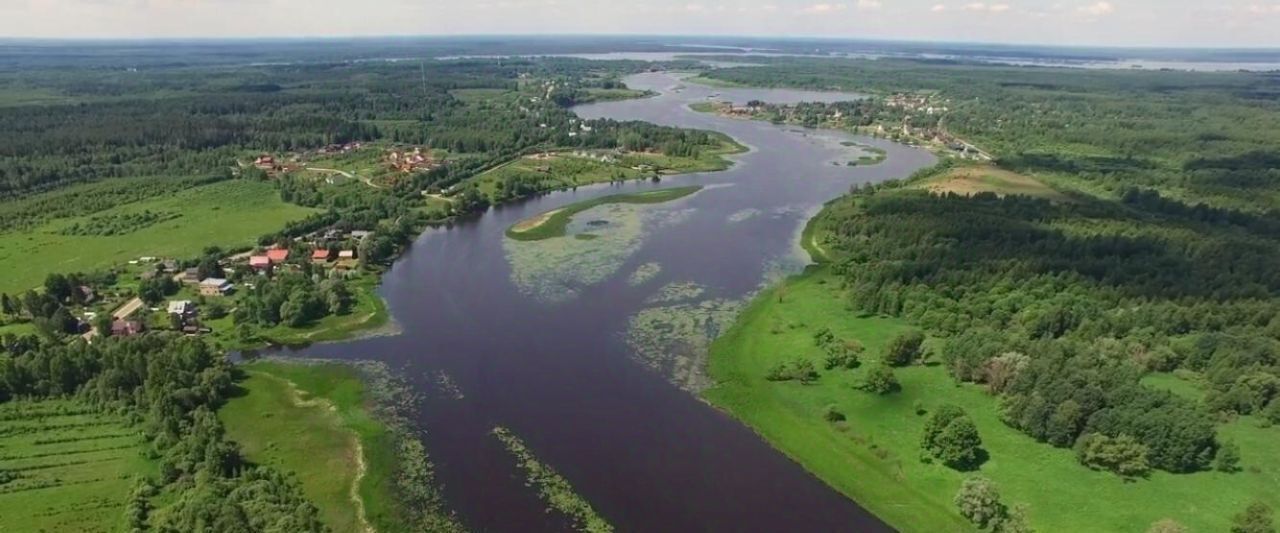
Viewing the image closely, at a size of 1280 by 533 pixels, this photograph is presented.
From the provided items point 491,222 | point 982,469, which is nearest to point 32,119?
point 491,222

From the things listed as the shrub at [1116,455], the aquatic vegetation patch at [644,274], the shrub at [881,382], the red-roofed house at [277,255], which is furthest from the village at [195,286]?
the shrub at [1116,455]

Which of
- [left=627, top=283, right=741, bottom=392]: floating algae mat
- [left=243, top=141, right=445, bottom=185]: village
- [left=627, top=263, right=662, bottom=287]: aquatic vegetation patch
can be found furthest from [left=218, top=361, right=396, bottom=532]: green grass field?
[left=243, top=141, right=445, bottom=185]: village

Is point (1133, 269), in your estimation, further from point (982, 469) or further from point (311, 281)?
point (311, 281)

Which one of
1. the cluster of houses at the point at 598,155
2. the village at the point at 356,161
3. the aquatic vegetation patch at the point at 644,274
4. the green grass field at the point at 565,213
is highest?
the cluster of houses at the point at 598,155

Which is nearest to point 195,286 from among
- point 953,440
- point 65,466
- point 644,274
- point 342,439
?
point 65,466

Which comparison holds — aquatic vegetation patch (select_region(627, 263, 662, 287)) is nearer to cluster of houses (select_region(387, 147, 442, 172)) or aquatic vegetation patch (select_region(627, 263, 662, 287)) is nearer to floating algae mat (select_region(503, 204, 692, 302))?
floating algae mat (select_region(503, 204, 692, 302))

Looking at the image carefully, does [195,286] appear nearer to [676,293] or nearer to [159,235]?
[159,235]

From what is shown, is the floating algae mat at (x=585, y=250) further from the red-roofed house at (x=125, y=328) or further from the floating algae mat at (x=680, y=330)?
the red-roofed house at (x=125, y=328)
